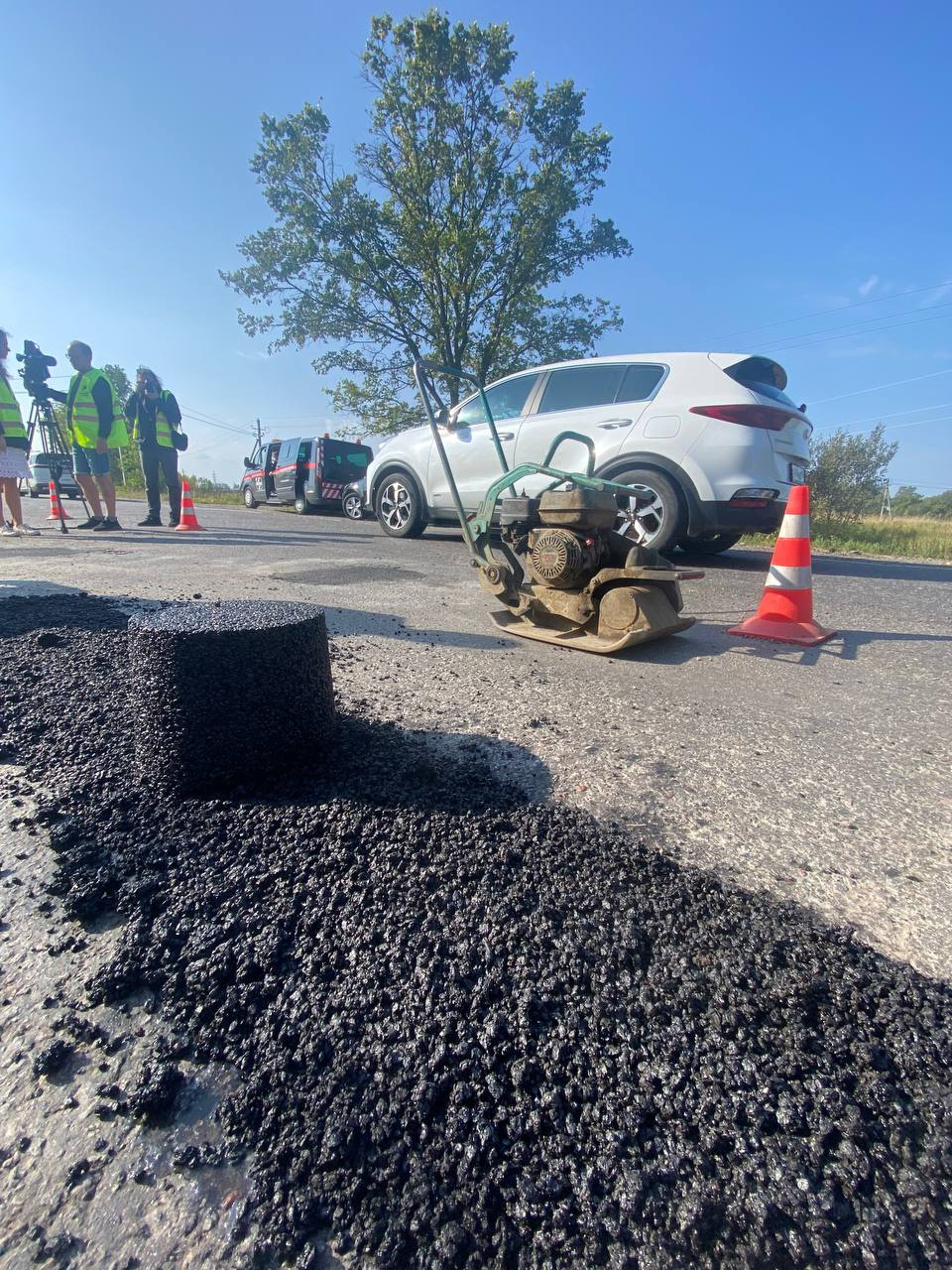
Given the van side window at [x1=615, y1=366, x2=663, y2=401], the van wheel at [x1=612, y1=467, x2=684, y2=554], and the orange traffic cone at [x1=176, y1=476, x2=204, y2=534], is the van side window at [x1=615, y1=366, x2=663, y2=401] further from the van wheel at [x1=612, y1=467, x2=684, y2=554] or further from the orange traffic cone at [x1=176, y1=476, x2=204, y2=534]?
the orange traffic cone at [x1=176, y1=476, x2=204, y2=534]

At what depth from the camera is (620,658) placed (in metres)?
2.98

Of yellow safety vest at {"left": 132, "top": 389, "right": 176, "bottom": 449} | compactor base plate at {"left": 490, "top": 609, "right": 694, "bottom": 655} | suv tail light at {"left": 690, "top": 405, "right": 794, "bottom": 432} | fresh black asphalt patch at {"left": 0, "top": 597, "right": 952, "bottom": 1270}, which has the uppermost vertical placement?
yellow safety vest at {"left": 132, "top": 389, "right": 176, "bottom": 449}

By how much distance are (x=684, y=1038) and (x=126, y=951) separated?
1009 mm

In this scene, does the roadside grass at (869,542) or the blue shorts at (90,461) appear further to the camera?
the roadside grass at (869,542)

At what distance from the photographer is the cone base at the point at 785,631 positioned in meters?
3.21

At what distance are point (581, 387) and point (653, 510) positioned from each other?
1.56m

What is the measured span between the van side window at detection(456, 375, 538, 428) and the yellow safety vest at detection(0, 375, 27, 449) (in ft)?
16.9

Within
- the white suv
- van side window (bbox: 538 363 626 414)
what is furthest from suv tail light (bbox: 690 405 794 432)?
van side window (bbox: 538 363 626 414)

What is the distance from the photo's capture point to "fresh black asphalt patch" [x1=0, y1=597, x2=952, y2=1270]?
0.71 meters

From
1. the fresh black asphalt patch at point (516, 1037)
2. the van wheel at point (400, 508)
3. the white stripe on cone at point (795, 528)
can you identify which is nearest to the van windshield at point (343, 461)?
the van wheel at point (400, 508)

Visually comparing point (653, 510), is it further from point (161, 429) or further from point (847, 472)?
point (847, 472)

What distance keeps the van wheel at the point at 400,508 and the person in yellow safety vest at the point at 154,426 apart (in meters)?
3.41

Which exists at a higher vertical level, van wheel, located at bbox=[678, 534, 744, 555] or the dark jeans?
the dark jeans

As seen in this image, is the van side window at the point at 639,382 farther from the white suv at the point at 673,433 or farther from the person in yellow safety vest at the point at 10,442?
the person in yellow safety vest at the point at 10,442
